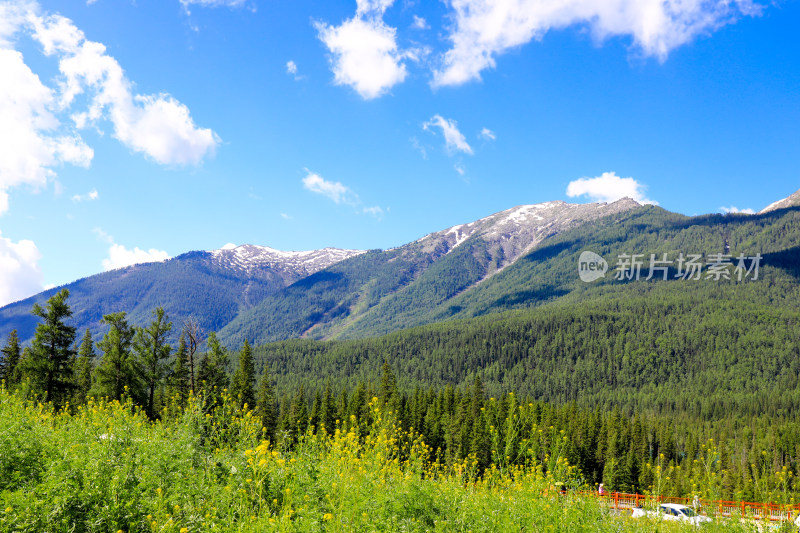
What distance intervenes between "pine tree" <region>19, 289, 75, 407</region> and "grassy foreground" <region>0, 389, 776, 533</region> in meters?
27.1

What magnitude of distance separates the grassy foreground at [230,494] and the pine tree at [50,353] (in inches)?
1068

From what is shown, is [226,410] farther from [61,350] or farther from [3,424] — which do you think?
[61,350]

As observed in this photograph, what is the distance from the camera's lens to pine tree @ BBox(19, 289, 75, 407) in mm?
31969

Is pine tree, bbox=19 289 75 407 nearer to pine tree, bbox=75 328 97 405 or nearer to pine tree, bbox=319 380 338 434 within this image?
pine tree, bbox=75 328 97 405

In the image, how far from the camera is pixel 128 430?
30.1 ft

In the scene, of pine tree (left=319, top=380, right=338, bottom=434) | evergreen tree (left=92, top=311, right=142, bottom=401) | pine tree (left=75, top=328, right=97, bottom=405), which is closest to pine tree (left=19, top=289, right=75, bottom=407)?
evergreen tree (left=92, top=311, right=142, bottom=401)

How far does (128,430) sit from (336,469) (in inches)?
172

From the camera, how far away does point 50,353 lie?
32500mm

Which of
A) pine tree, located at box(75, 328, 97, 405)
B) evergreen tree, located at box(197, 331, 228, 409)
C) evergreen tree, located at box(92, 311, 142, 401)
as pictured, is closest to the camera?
evergreen tree, located at box(92, 311, 142, 401)

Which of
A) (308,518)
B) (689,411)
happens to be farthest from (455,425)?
(689,411)

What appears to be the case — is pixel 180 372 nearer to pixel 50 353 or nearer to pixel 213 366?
pixel 213 366

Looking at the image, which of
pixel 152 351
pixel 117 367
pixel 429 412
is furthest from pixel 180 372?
pixel 429 412

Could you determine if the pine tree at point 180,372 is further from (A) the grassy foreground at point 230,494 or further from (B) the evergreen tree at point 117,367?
(A) the grassy foreground at point 230,494

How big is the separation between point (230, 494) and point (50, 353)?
112 feet
